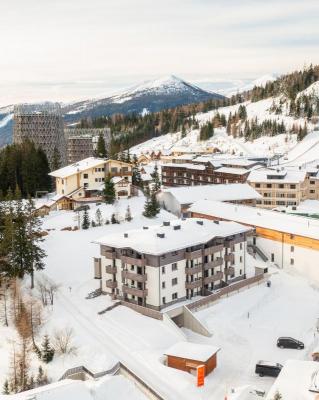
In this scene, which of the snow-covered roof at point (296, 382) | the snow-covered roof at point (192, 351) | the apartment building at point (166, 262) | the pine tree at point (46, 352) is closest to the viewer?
the snow-covered roof at point (296, 382)

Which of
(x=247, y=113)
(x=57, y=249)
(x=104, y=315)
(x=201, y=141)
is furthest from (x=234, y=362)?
(x=247, y=113)

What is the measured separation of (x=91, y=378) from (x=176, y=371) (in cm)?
550

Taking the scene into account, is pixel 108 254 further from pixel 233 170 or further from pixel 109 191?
pixel 233 170

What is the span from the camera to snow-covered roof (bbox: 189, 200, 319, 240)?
5412 cm

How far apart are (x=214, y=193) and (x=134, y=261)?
111 feet

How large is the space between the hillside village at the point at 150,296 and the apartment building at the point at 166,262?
109 millimetres

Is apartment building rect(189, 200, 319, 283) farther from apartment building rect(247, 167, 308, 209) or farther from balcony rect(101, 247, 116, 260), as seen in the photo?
apartment building rect(247, 167, 308, 209)

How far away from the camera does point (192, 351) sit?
34125mm

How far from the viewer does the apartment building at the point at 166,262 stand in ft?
139

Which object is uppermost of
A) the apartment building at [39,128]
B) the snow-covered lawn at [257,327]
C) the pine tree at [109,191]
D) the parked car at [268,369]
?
the apartment building at [39,128]

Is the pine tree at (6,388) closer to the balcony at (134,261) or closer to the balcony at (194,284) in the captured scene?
the balcony at (134,261)

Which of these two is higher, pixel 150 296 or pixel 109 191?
pixel 109 191

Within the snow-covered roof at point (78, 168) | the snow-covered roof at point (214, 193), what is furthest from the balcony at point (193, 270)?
the snow-covered roof at point (78, 168)

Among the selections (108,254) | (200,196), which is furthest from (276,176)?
(108,254)
